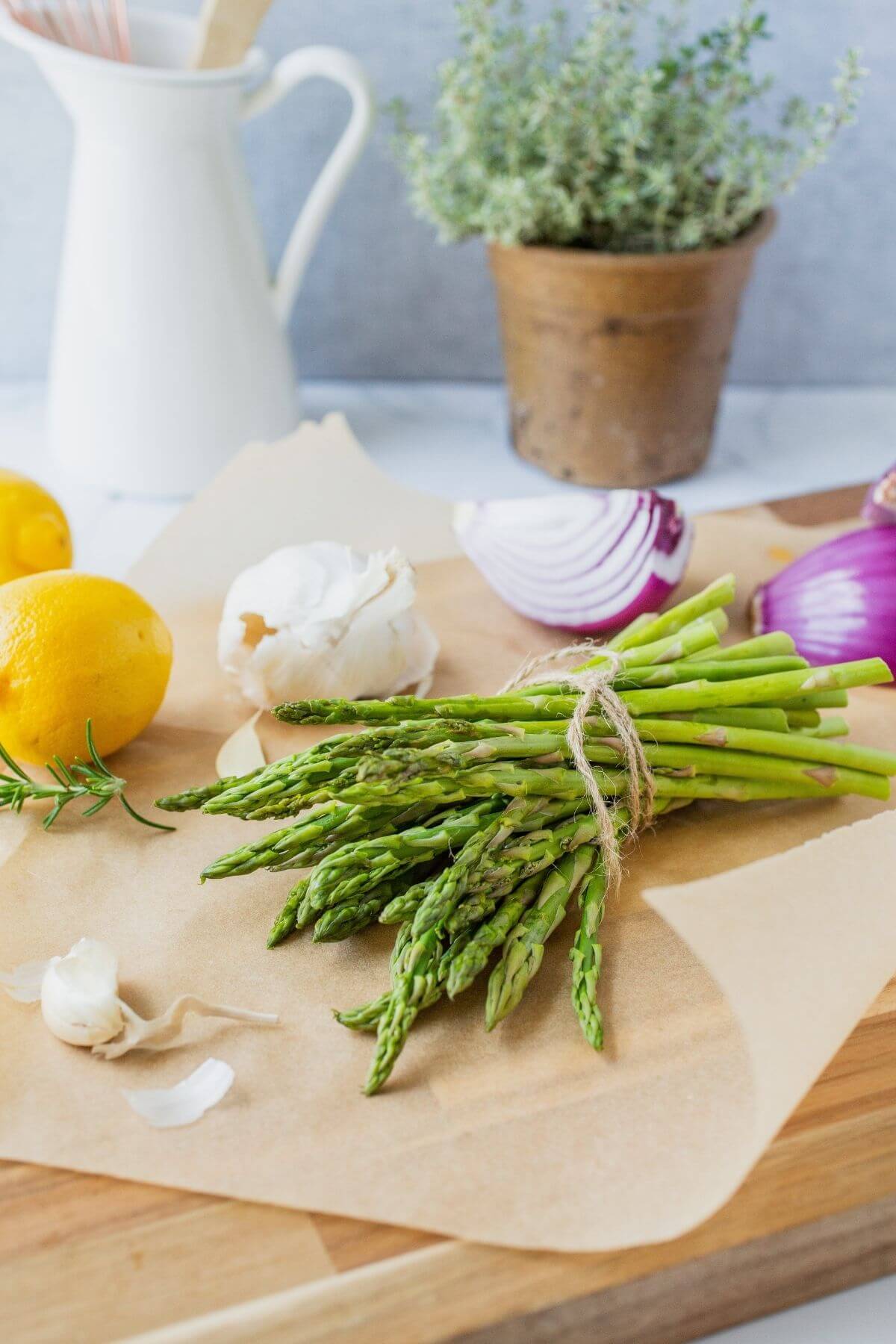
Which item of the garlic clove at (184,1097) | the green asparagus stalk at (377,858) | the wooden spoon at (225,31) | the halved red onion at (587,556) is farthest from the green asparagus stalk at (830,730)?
the wooden spoon at (225,31)

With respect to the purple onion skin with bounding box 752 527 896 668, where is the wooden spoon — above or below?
above

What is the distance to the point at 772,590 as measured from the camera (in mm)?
1226

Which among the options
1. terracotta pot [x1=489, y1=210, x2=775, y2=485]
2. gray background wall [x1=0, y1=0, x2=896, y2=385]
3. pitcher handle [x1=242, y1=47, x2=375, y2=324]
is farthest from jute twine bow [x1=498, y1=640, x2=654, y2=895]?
gray background wall [x1=0, y1=0, x2=896, y2=385]

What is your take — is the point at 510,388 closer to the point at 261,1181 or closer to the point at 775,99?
the point at 775,99

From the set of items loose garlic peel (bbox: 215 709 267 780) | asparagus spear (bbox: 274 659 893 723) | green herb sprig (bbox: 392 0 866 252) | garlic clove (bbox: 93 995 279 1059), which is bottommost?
loose garlic peel (bbox: 215 709 267 780)

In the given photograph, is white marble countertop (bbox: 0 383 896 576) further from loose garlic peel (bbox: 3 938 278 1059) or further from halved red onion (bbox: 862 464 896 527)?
loose garlic peel (bbox: 3 938 278 1059)

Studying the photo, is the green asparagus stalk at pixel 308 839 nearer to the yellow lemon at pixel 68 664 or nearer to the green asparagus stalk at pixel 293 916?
the green asparagus stalk at pixel 293 916

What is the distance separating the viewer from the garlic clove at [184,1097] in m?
0.74

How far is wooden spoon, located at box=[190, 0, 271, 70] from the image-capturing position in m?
1.35

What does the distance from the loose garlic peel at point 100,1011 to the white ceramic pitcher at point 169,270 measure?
82cm

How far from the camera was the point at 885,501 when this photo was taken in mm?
1193

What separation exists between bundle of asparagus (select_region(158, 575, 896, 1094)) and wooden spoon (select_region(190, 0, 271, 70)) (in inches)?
33.7

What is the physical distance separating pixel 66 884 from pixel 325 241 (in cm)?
118

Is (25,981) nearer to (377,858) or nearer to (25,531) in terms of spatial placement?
(377,858)
